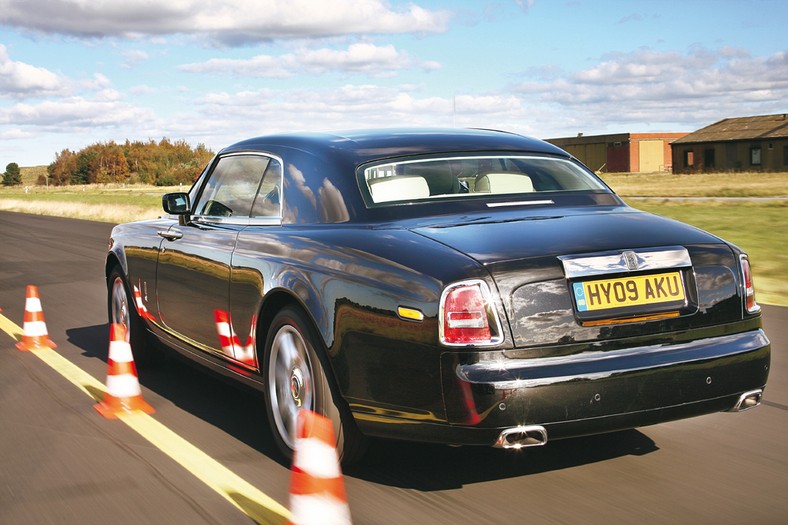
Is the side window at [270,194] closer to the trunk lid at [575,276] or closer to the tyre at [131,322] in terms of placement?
the trunk lid at [575,276]

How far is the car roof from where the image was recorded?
538 cm

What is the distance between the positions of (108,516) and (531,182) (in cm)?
283

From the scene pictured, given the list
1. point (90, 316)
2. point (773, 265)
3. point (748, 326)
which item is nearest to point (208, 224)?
point (748, 326)

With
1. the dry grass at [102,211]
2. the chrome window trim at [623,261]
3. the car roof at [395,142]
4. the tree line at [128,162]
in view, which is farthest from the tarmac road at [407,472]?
the tree line at [128,162]

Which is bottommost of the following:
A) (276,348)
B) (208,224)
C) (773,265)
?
(773,265)

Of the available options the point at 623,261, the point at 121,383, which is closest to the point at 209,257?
the point at 121,383

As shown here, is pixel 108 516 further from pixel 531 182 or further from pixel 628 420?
pixel 531 182

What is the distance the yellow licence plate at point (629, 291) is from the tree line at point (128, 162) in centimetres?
12817

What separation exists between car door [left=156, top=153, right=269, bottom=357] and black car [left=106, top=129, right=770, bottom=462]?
0.04 metres

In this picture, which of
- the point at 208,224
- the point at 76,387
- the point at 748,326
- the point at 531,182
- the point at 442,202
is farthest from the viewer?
the point at 76,387

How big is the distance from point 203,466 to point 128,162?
14423 centimetres

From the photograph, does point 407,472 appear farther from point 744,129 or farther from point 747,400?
point 744,129

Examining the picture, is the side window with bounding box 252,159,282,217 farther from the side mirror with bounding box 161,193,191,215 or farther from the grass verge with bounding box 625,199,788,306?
the grass verge with bounding box 625,199,788,306

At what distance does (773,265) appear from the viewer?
46.0 ft
